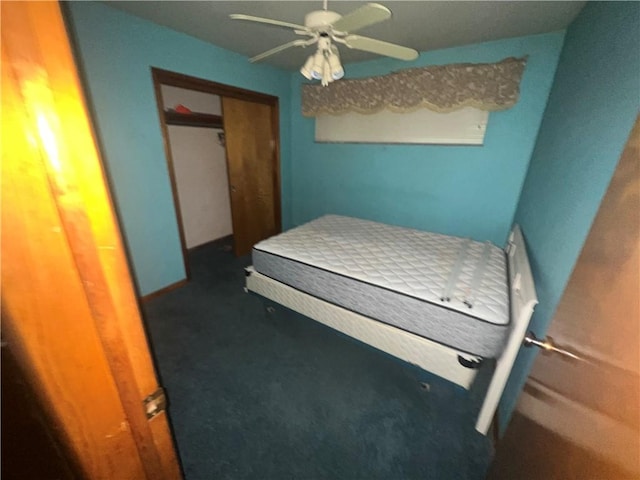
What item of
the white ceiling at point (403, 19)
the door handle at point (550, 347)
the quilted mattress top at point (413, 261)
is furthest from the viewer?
the white ceiling at point (403, 19)

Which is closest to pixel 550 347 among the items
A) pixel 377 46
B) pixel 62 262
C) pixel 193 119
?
pixel 62 262

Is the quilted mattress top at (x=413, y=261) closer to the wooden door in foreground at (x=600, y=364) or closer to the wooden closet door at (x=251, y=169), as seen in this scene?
the wooden door in foreground at (x=600, y=364)

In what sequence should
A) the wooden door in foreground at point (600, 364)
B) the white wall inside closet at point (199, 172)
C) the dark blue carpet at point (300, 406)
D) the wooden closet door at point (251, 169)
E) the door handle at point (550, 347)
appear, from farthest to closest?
the white wall inside closet at point (199, 172)
the wooden closet door at point (251, 169)
the dark blue carpet at point (300, 406)
the door handle at point (550, 347)
the wooden door in foreground at point (600, 364)

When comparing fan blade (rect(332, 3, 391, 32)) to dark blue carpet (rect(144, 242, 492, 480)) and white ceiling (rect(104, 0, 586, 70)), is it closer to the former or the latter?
white ceiling (rect(104, 0, 586, 70))

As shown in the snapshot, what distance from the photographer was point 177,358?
1826 millimetres

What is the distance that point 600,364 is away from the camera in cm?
56

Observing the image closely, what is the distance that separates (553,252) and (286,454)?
Answer: 163cm

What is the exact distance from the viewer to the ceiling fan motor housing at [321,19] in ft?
3.85

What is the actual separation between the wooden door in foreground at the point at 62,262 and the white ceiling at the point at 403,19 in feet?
6.25

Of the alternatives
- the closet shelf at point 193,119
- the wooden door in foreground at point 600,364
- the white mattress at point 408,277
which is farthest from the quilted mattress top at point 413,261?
the closet shelf at point 193,119

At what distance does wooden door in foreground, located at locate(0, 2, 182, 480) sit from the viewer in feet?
1.02

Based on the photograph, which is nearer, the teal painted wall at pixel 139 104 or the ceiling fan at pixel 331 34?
the ceiling fan at pixel 331 34

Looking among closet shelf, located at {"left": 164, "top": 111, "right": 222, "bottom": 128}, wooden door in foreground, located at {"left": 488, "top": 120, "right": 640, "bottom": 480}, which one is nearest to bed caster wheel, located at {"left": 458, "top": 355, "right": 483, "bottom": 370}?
wooden door in foreground, located at {"left": 488, "top": 120, "right": 640, "bottom": 480}

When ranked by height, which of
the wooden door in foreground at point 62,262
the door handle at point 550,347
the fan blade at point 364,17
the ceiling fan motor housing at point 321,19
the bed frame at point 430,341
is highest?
the ceiling fan motor housing at point 321,19
